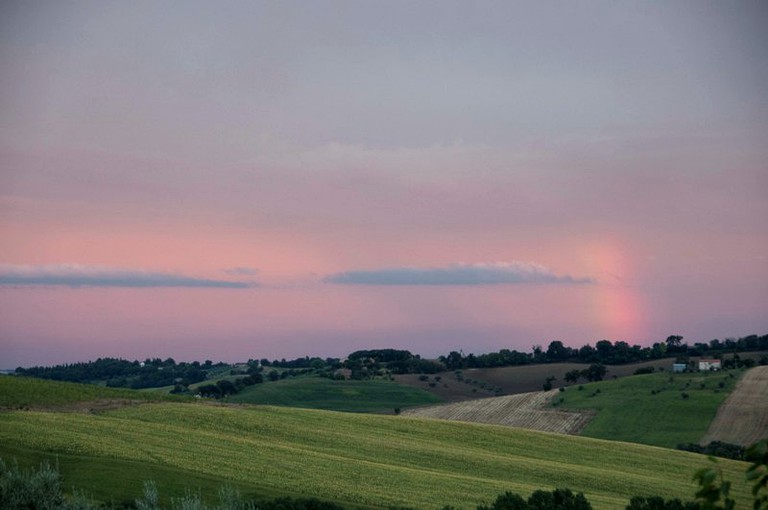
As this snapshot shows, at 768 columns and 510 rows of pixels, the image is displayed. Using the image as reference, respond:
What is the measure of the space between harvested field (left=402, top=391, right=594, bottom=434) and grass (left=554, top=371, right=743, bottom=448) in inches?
94.5

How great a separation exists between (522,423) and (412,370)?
77.1 metres

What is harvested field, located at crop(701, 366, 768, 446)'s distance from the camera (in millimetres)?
93875

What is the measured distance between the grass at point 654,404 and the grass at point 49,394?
5243cm

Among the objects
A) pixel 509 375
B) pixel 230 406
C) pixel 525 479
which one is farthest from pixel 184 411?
pixel 509 375

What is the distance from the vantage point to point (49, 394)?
72.9 m

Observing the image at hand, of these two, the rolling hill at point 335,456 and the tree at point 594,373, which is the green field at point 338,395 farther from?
the rolling hill at point 335,456

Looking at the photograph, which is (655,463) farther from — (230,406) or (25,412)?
(25,412)

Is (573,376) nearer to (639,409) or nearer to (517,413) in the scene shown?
(517,413)

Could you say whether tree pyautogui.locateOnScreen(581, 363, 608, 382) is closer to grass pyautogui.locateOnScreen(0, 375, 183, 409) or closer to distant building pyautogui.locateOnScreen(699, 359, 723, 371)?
distant building pyautogui.locateOnScreen(699, 359, 723, 371)

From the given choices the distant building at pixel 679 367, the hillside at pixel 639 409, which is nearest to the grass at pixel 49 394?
the hillside at pixel 639 409

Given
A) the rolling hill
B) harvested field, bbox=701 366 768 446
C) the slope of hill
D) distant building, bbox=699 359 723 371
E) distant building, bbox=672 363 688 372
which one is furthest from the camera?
the slope of hill

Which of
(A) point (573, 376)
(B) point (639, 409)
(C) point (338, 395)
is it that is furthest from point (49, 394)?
(A) point (573, 376)

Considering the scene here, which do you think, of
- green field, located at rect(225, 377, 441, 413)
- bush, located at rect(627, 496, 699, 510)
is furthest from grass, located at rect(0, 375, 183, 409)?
green field, located at rect(225, 377, 441, 413)

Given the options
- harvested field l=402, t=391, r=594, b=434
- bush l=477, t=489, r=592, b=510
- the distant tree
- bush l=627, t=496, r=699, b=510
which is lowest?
harvested field l=402, t=391, r=594, b=434
